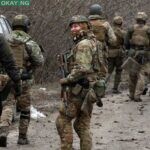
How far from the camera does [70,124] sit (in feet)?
28.3

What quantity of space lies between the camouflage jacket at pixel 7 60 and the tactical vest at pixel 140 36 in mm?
6915

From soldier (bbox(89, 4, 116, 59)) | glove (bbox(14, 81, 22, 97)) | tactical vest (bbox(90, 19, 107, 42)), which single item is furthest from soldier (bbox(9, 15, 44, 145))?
tactical vest (bbox(90, 19, 107, 42))

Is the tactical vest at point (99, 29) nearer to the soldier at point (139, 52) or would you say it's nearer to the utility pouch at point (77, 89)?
the soldier at point (139, 52)

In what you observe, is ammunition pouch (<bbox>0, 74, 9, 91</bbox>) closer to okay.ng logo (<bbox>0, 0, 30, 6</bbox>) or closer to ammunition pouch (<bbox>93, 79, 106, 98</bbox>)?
ammunition pouch (<bbox>93, 79, 106, 98</bbox>)

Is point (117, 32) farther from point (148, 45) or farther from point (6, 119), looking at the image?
point (6, 119)

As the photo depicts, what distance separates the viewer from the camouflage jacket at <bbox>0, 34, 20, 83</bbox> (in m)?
8.08

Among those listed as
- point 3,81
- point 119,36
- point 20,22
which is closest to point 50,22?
point 119,36

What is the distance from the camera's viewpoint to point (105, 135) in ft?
36.9

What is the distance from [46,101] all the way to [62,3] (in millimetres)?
5475

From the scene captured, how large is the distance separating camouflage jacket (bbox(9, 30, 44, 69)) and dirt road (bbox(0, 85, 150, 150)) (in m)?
1.28

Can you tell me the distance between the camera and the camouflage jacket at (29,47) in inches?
389

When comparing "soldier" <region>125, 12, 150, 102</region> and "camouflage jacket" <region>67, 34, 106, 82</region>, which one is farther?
"soldier" <region>125, 12, 150, 102</region>

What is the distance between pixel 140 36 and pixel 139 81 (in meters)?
1.04

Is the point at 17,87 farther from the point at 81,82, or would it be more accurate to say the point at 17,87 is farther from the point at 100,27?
the point at 100,27
